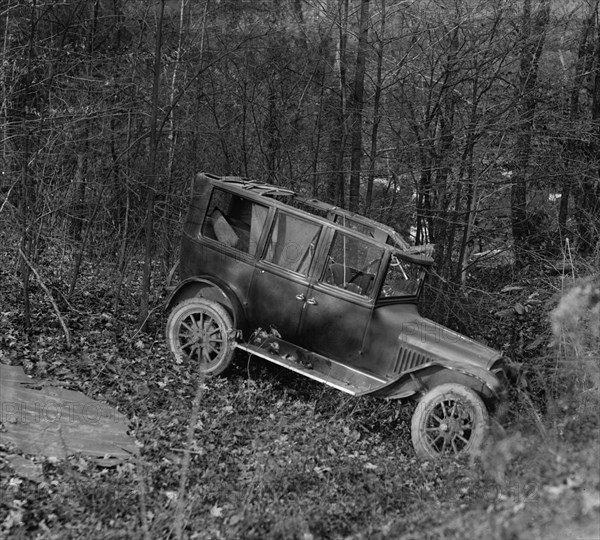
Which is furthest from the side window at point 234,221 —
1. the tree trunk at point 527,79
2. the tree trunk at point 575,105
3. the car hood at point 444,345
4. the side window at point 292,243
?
the tree trunk at point 575,105

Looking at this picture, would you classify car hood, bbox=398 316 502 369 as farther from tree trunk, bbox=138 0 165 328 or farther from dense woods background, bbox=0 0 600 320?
dense woods background, bbox=0 0 600 320

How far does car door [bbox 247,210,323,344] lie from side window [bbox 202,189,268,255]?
0.70 ft

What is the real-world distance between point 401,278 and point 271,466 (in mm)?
2757

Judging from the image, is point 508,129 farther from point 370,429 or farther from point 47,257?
point 47,257

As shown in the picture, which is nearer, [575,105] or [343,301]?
[343,301]

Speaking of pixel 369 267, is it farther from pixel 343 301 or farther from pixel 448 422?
pixel 448 422

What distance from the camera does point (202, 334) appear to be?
26.6 feet

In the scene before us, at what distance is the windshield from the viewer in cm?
762

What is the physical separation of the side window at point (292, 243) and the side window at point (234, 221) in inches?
7.7

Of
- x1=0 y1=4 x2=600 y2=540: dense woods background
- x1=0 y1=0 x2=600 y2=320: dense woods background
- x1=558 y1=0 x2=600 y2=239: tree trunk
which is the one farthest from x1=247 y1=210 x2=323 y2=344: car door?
x1=558 y1=0 x2=600 y2=239: tree trunk

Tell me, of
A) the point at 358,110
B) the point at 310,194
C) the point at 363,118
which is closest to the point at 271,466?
the point at 358,110

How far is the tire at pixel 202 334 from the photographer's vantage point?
7914 mm

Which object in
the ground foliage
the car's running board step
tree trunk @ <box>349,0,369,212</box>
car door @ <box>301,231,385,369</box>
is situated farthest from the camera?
tree trunk @ <box>349,0,369,212</box>

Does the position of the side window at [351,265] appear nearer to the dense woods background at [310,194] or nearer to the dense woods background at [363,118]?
the dense woods background at [310,194]
